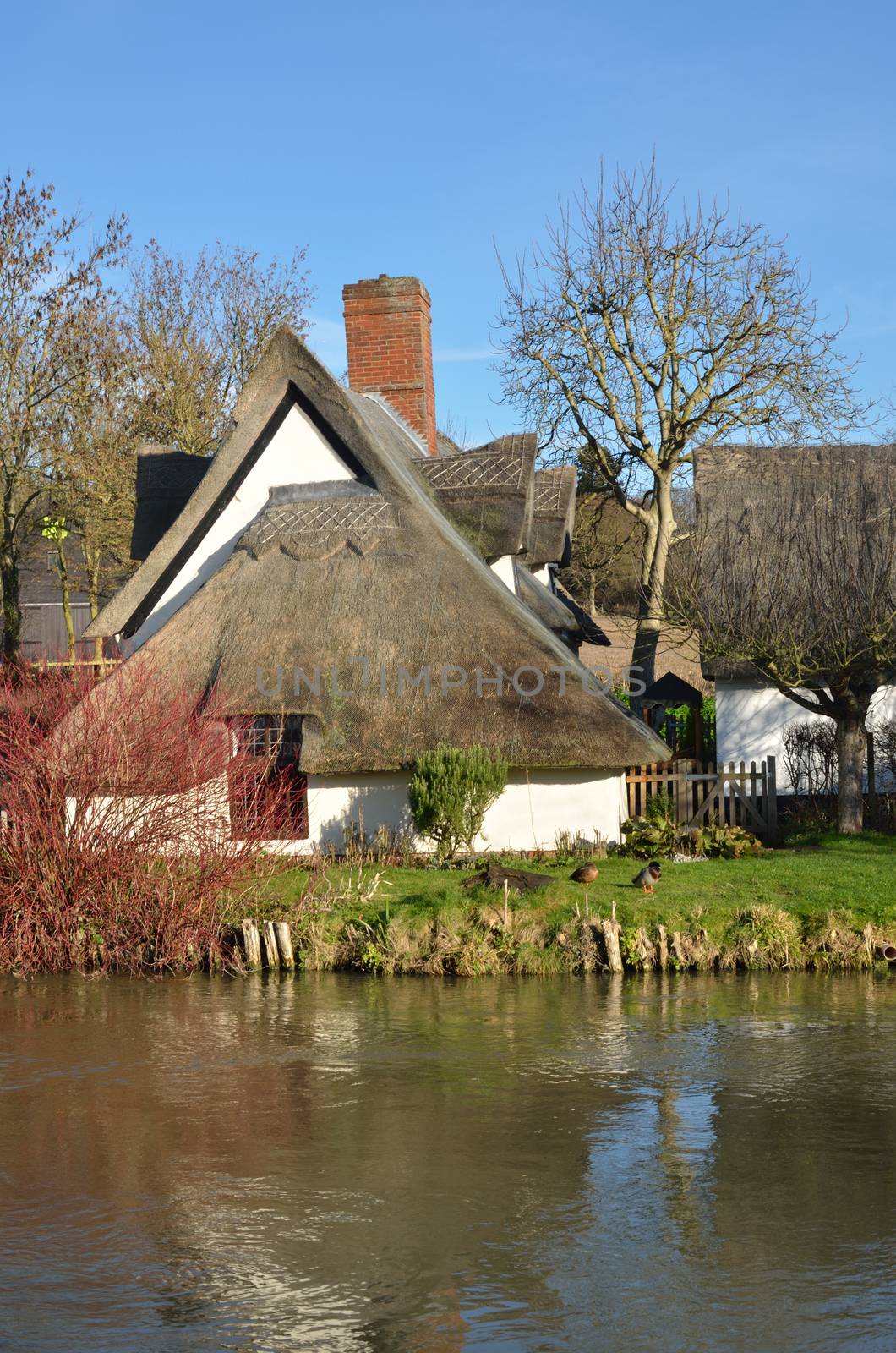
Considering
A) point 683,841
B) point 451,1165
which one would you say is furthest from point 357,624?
point 451,1165

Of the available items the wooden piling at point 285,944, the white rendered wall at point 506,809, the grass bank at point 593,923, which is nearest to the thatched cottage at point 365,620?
the white rendered wall at point 506,809

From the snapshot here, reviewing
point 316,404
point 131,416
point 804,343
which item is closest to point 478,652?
point 316,404

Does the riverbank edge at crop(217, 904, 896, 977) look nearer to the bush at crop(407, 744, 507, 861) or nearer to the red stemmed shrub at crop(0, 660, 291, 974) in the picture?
the red stemmed shrub at crop(0, 660, 291, 974)

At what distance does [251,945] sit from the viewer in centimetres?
1433

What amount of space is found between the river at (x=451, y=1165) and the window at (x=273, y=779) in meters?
2.60

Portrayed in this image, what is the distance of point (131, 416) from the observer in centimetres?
3459

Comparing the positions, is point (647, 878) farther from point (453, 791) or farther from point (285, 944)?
point (285, 944)

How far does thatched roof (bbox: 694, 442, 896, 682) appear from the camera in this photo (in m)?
21.0

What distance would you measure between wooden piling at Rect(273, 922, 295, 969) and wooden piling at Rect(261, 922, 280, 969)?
43 mm

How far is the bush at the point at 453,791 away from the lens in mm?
16281

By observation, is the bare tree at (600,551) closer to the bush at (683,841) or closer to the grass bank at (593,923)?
the bush at (683,841)

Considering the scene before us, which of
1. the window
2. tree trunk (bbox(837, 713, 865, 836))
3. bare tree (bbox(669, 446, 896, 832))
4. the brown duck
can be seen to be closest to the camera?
the brown duck

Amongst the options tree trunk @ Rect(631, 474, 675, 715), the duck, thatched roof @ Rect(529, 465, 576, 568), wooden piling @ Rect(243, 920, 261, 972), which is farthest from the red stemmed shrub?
tree trunk @ Rect(631, 474, 675, 715)

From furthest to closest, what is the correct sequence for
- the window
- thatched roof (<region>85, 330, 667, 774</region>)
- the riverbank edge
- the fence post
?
the fence post
thatched roof (<region>85, 330, 667, 774</region>)
the window
the riverbank edge
